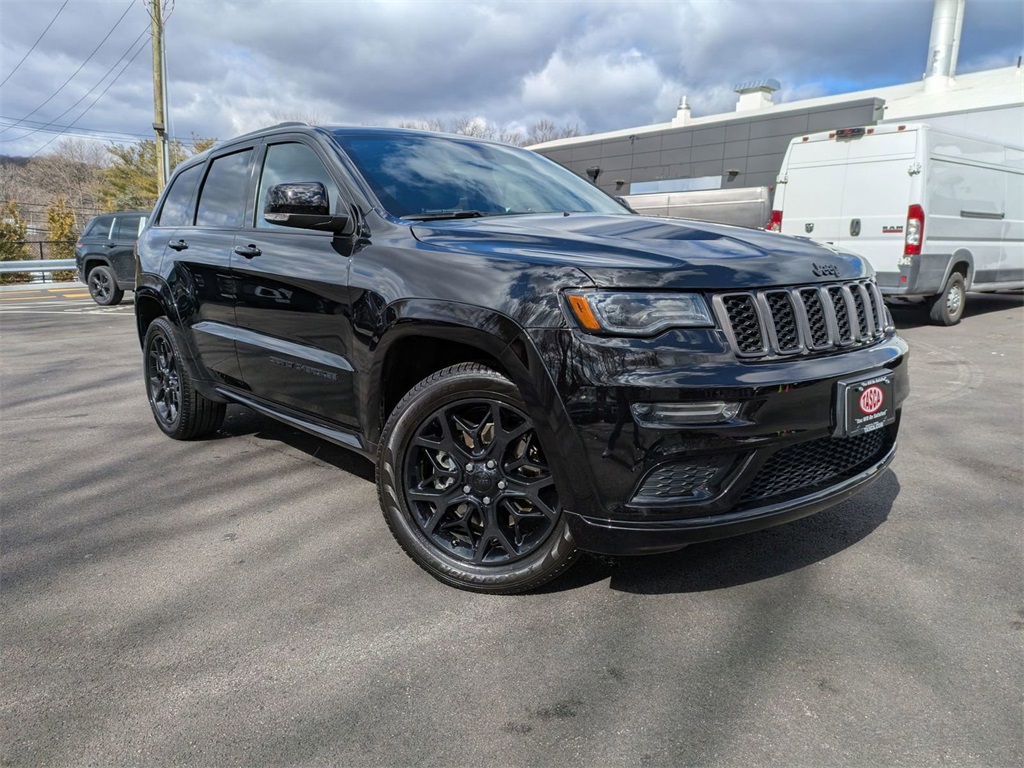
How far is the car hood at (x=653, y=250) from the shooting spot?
2.38 m

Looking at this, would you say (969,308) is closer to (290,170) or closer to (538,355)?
(290,170)

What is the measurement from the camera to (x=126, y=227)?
14766 mm

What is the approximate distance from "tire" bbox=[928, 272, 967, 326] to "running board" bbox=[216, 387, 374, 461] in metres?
9.35

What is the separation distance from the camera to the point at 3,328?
37.3 feet

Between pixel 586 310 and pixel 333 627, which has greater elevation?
pixel 586 310

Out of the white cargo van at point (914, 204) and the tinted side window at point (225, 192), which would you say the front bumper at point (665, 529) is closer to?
the tinted side window at point (225, 192)

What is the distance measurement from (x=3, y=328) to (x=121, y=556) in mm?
10264

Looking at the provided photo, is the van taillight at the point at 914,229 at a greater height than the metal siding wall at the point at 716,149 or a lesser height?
lesser

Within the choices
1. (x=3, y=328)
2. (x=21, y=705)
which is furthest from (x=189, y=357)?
(x=3, y=328)

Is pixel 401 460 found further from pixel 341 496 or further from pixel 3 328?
pixel 3 328

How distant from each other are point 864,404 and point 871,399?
0.06 meters

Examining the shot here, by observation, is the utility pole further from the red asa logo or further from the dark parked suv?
the red asa logo

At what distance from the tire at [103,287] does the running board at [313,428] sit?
41.2ft

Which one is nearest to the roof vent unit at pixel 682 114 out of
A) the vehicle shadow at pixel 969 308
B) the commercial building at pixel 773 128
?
the commercial building at pixel 773 128
